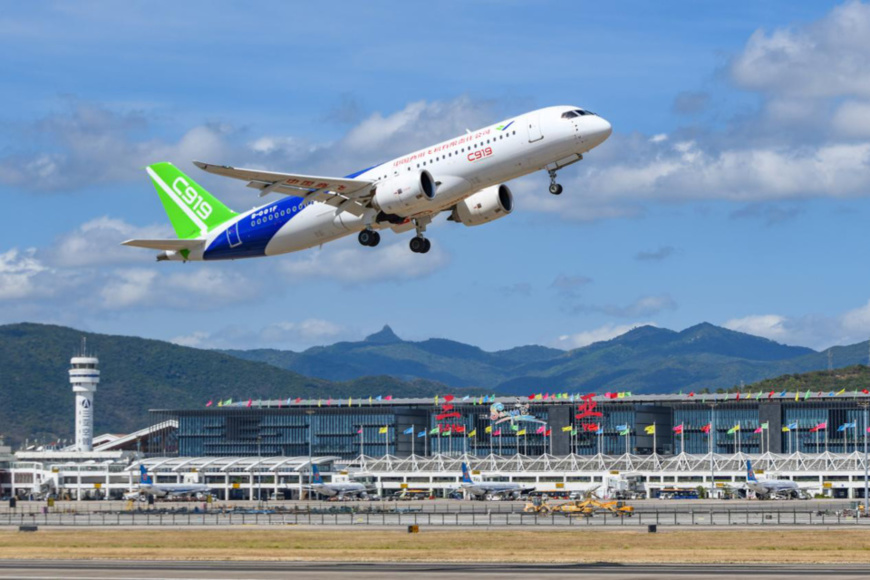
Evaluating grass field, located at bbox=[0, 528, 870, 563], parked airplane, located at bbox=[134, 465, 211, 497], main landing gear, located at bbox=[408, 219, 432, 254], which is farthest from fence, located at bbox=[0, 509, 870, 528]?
parked airplane, located at bbox=[134, 465, 211, 497]

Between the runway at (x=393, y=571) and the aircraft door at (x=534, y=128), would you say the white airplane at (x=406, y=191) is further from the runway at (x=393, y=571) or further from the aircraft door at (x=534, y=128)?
the runway at (x=393, y=571)

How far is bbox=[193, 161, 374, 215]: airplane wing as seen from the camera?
83188 mm

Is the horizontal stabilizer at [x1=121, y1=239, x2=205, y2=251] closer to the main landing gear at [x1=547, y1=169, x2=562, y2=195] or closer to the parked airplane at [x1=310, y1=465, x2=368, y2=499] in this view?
the main landing gear at [x1=547, y1=169, x2=562, y2=195]

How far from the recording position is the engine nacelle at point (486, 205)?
284ft

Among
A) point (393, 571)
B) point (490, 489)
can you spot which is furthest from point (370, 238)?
point (490, 489)

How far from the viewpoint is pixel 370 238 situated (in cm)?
8775

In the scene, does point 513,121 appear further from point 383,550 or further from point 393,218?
point 383,550

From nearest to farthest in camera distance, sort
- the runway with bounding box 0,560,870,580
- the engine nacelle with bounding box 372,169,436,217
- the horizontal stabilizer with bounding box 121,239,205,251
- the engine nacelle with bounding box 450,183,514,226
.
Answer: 1. the runway with bounding box 0,560,870,580
2. the engine nacelle with bounding box 372,169,436,217
3. the engine nacelle with bounding box 450,183,514,226
4. the horizontal stabilizer with bounding box 121,239,205,251

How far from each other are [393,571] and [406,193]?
1010 inches

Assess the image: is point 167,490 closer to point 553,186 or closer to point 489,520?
point 489,520

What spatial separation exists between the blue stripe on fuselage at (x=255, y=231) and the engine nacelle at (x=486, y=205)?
6.43 m

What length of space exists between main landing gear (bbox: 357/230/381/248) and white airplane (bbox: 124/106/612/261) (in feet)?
0.20

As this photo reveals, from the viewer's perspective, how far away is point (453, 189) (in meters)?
81.9

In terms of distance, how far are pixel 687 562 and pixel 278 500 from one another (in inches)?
5102
